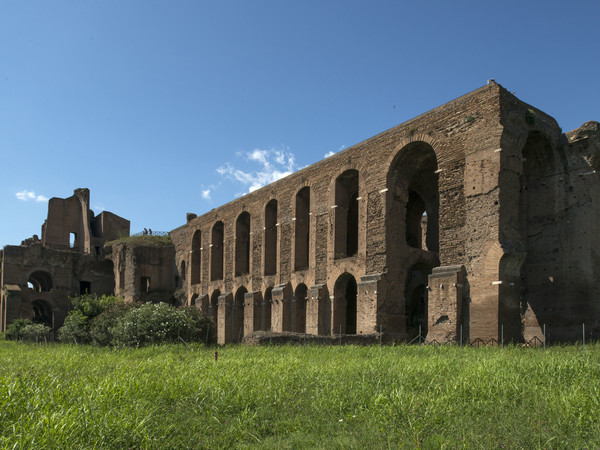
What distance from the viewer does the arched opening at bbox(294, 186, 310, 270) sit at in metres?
24.0

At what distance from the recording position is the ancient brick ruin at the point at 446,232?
1540 centimetres

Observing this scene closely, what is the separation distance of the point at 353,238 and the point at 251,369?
14924mm

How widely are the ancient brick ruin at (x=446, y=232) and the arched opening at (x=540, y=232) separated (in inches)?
1.4

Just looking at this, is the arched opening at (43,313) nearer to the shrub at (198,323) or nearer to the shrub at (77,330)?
the shrub at (77,330)

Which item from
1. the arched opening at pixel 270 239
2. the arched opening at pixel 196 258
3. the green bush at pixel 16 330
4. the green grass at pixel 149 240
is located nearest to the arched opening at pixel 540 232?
the arched opening at pixel 270 239

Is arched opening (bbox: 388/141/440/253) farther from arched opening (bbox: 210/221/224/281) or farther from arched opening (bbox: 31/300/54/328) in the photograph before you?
arched opening (bbox: 31/300/54/328)

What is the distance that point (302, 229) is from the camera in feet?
79.7

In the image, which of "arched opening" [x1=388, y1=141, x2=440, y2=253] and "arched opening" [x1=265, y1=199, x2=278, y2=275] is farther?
"arched opening" [x1=265, y1=199, x2=278, y2=275]

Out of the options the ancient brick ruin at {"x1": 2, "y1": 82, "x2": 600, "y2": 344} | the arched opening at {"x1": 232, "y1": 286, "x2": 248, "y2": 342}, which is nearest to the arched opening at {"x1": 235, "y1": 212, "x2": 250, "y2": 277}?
the arched opening at {"x1": 232, "y1": 286, "x2": 248, "y2": 342}

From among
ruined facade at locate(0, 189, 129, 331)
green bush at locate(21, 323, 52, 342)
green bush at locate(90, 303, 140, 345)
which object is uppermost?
ruined facade at locate(0, 189, 129, 331)

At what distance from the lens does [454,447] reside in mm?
5402

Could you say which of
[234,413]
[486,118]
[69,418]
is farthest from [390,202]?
[69,418]

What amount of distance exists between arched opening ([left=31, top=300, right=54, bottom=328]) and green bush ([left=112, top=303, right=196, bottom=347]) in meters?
19.9

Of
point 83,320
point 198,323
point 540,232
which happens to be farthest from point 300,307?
point 83,320
